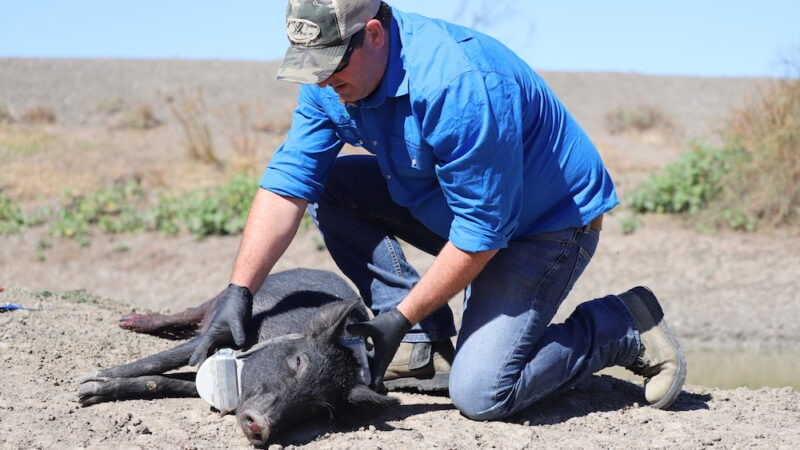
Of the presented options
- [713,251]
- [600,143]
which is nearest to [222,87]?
[600,143]

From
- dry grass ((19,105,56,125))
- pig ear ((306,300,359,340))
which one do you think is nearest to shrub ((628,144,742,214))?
pig ear ((306,300,359,340))

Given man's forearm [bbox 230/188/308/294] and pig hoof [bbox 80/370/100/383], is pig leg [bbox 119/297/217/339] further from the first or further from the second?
pig hoof [bbox 80/370/100/383]

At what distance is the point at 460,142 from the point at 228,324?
55.9 inches

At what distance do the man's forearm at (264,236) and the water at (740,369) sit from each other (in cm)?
279

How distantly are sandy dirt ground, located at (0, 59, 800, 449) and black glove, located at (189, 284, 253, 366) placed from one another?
0.28 meters

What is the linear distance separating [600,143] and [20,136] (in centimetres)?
1158

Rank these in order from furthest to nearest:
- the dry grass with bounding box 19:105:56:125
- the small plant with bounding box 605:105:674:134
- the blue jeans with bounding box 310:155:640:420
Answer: the small plant with bounding box 605:105:674:134
the dry grass with bounding box 19:105:56:125
the blue jeans with bounding box 310:155:640:420

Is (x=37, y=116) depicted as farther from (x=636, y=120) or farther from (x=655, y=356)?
(x=655, y=356)

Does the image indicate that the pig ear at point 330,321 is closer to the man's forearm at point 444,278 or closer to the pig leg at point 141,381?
the man's forearm at point 444,278

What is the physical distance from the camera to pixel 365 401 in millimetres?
4090

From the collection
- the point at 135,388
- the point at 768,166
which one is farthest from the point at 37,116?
the point at 135,388

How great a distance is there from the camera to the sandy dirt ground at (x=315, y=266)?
4.00 m

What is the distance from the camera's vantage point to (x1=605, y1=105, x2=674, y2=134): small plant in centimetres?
2309

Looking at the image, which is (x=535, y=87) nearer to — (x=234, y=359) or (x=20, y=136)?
(x=234, y=359)
